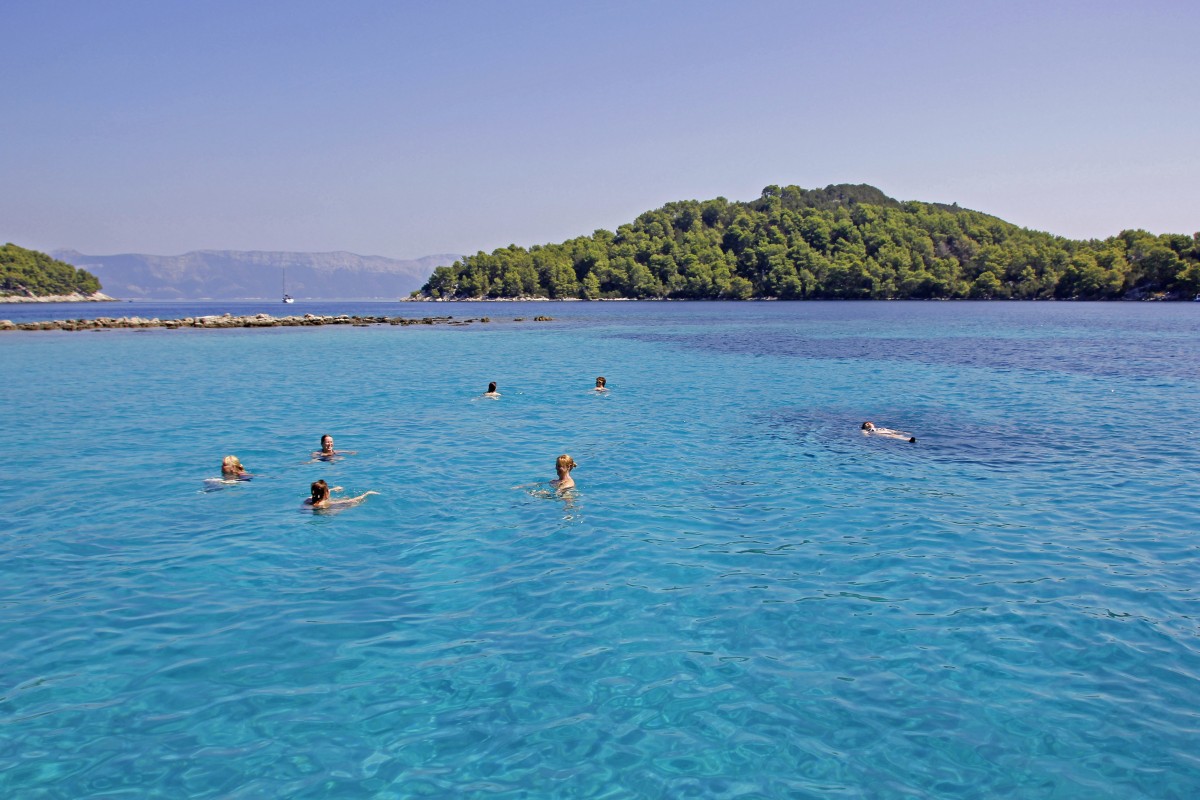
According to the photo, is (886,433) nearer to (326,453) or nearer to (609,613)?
(609,613)

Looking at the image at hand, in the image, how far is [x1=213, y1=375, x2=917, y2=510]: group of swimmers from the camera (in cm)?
1564

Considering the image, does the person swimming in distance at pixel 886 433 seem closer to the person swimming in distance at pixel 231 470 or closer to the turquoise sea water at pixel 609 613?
the turquoise sea water at pixel 609 613

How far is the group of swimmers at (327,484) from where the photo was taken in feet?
51.3

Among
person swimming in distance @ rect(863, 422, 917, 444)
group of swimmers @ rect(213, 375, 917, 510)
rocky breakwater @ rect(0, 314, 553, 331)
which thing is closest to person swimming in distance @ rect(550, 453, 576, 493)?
group of swimmers @ rect(213, 375, 917, 510)

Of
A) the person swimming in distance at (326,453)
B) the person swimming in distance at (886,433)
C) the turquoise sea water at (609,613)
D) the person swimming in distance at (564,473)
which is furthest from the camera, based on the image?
the person swimming in distance at (886,433)

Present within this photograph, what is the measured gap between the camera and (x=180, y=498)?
16.8m

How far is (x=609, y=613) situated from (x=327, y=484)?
9322mm

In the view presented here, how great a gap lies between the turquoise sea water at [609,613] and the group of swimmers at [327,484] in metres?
0.52

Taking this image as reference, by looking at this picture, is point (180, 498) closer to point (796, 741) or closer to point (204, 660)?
point (204, 660)

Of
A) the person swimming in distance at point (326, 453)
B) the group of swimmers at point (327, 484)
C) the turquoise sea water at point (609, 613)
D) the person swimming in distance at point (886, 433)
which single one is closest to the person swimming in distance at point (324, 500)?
the group of swimmers at point (327, 484)

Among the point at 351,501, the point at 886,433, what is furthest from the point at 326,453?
the point at 886,433

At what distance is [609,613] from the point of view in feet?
35.1

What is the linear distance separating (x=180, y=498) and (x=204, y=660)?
873cm

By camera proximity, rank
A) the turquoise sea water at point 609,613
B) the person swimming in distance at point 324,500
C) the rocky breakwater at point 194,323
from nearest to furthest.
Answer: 1. the turquoise sea water at point 609,613
2. the person swimming in distance at point 324,500
3. the rocky breakwater at point 194,323
